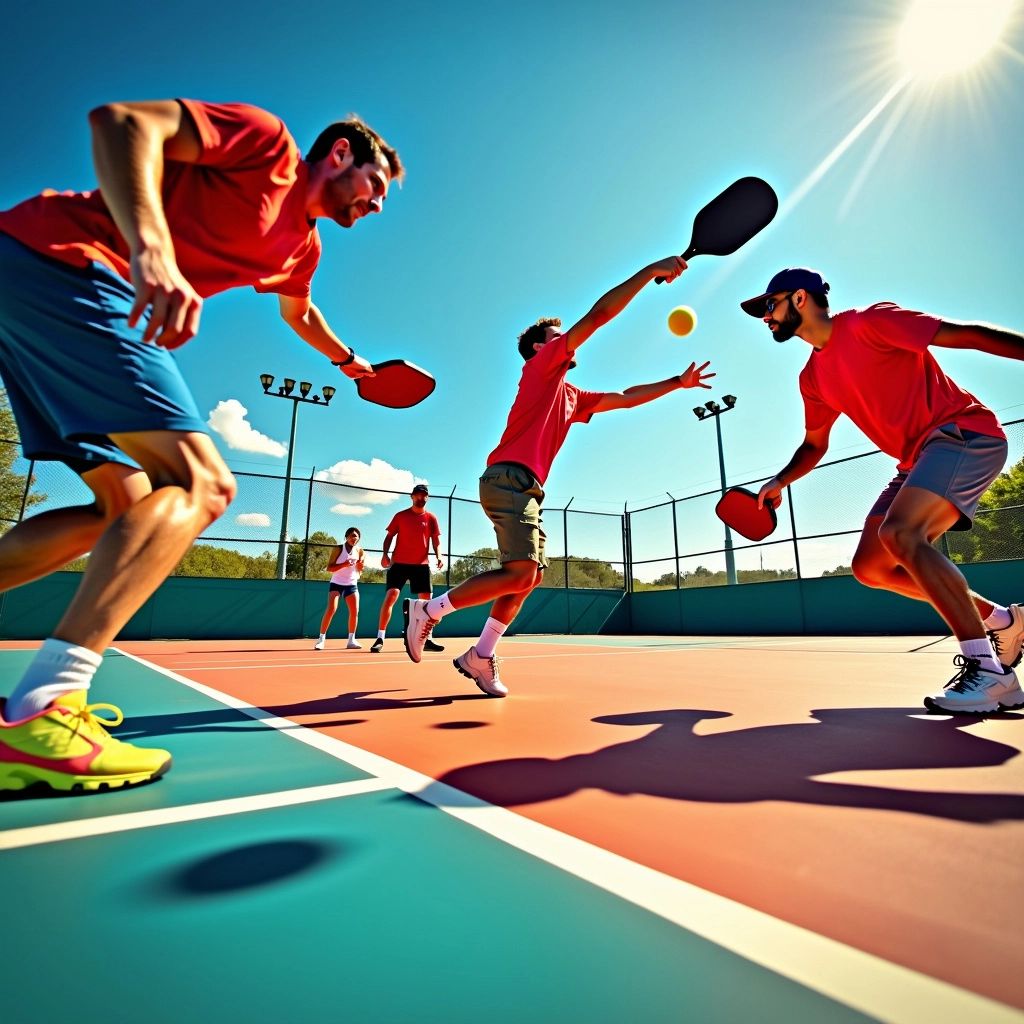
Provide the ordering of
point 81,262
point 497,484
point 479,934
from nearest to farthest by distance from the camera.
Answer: point 479,934 < point 81,262 < point 497,484

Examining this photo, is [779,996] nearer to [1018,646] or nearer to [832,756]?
[832,756]

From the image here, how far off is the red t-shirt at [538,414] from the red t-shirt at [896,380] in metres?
1.30

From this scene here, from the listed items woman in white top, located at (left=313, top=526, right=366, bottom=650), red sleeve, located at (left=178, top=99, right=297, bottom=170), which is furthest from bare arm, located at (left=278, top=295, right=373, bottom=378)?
woman in white top, located at (left=313, top=526, right=366, bottom=650)

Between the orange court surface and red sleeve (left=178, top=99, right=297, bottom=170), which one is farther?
red sleeve (left=178, top=99, right=297, bottom=170)

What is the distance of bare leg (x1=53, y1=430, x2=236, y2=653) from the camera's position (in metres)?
1.33

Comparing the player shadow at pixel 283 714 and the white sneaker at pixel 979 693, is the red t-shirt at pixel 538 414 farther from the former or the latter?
the white sneaker at pixel 979 693

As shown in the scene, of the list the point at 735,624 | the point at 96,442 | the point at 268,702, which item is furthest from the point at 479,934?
the point at 735,624

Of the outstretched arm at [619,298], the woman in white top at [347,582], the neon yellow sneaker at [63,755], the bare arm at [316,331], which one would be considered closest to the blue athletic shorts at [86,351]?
the neon yellow sneaker at [63,755]

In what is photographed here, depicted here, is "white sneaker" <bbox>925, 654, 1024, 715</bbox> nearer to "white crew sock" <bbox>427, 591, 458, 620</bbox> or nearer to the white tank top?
"white crew sock" <bbox>427, 591, 458, 620</bbox>

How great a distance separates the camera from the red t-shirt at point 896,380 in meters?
2.51

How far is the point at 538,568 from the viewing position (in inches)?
124

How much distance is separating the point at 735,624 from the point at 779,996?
1560cm

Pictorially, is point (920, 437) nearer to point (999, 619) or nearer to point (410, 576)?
point (999, 619)

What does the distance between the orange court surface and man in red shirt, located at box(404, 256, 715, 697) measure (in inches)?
18.9
